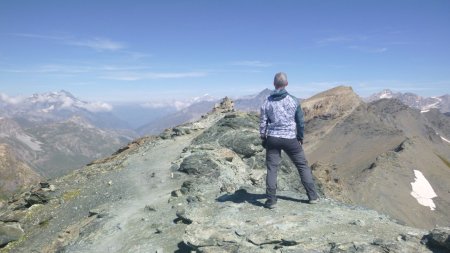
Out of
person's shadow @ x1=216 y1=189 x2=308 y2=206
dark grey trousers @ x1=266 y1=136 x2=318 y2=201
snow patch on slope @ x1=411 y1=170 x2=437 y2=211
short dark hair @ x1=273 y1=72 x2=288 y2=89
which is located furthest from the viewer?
snow patch on slope @ x1=411 y1=170 x2=437 y2=211

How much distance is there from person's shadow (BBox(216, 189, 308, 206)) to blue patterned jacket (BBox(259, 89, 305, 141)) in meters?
3.05

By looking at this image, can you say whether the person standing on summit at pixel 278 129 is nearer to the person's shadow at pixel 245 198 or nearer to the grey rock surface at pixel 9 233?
the person's shadow at pixel 245 198

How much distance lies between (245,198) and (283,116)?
14.4 feet

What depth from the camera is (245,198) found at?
742 inches

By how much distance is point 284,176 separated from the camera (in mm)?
28094

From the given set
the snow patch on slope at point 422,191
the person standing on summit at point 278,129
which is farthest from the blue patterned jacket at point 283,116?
the snow patch on slope at point 422,191

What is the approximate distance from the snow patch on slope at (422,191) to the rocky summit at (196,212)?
92.3 metres

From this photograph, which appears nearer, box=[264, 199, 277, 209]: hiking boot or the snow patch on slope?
box=[264, 199, 277, 209]: hiking boot

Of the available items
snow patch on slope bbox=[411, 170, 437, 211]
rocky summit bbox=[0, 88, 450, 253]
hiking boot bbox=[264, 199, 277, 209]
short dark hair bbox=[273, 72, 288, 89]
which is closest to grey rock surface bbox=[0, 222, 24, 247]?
rocky summit bbox=[0, 88, 450, 253]

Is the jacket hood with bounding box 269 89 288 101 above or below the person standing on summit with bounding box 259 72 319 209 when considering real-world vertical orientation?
above

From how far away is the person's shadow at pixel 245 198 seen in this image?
59.9 feet

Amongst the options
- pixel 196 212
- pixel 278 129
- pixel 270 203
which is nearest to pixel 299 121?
pixel 278 129

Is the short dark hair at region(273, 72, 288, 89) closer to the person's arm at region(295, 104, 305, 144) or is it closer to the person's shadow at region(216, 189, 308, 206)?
the person's arm at region(295, 104, 305, 144)

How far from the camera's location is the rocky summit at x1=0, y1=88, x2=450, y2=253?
14.0 m
